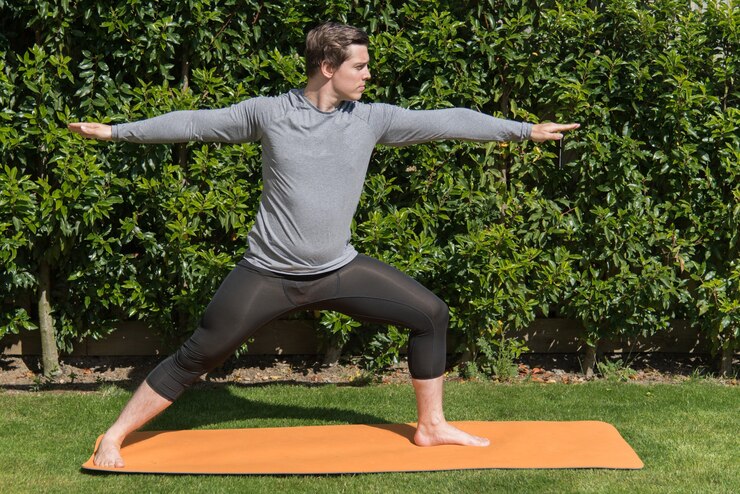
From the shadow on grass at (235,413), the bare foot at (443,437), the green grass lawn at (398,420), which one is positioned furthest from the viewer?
the shadow on grass at (235,413)

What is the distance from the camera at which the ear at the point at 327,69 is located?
14.1 feet

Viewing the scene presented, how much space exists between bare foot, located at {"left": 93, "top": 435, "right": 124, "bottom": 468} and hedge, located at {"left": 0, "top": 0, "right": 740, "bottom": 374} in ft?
5.02

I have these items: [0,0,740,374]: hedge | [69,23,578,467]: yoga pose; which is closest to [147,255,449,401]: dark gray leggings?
[69,23,578,467]: yoga pose

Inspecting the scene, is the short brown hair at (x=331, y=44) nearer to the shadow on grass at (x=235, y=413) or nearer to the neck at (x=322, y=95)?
the neck at (x=322, y=95)

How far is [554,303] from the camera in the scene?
655cm

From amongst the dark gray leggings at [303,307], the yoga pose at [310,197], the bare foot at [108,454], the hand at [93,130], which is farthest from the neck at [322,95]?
the bare foot at [108,454]

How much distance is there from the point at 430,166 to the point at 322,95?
1.77 metres

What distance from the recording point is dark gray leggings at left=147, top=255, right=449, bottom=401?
14.5ft

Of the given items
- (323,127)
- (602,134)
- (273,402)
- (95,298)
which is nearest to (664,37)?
(602,134)

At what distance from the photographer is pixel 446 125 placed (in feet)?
14.6

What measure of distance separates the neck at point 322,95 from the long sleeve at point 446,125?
0.69ft

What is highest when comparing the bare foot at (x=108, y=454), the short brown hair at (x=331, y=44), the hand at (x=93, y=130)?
the short brown hair at (x=331, y=44)

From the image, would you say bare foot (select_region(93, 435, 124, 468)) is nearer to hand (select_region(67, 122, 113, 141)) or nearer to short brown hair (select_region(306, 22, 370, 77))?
hand (select_region(67, 122, 113, 141))

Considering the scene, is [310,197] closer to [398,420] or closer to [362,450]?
[362,450]
